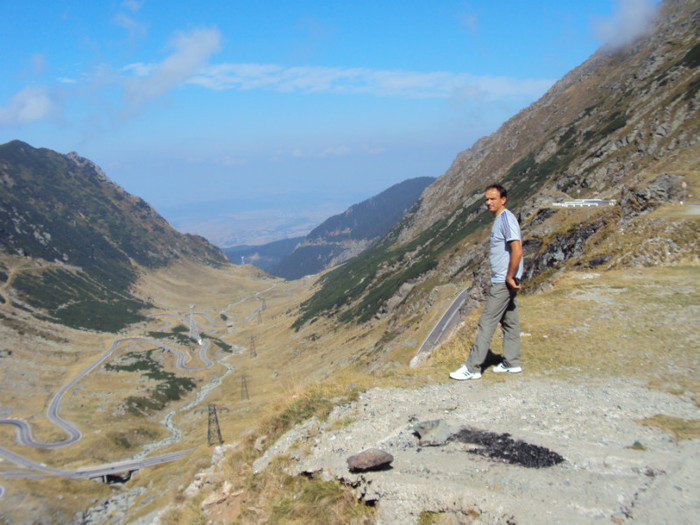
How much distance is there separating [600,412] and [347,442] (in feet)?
19.0

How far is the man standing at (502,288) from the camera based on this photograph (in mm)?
10875

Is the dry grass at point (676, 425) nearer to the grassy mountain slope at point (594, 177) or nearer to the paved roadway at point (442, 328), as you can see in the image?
the grassy mountain slope at point (594, 177)

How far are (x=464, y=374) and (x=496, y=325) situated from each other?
187 cm

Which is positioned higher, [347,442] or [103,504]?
[347,442]

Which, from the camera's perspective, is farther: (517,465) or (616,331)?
(616,331)

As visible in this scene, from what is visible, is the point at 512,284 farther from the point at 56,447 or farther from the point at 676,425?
the point at 56,447

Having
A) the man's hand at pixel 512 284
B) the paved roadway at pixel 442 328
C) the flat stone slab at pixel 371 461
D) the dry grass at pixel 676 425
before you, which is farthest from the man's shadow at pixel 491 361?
the paved roadway at pixel 442 328

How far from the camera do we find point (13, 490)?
6712 cm

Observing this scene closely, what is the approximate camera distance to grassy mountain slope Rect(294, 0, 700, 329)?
1249 inches

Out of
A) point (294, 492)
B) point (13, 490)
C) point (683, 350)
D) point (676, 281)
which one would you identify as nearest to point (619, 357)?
point (683, 350)

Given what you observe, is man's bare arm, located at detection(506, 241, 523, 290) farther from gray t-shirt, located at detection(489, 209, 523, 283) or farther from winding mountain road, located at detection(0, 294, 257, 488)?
winding mountain road, located at detection(0, 294, 257, 488)

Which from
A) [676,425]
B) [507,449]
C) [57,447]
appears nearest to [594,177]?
[676,425]

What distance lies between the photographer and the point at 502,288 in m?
11.2

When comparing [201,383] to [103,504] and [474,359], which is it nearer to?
[103,504]
